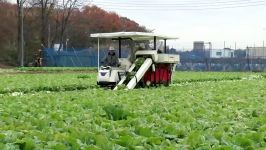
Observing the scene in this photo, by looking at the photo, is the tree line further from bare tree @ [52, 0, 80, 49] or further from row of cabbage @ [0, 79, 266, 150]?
row of cabbage @ [0, 79, 266, 150]

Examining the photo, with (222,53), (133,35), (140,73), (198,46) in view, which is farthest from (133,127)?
(198,46)

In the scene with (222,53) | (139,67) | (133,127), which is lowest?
(133,127)

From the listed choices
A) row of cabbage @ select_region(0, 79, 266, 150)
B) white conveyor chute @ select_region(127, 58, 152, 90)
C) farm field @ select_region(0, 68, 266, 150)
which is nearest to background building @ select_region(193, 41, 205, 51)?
white conveyor chute @ select_region(127, 58, 152, 90)

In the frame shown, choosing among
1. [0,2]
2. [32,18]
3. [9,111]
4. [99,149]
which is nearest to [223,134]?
[99,149]

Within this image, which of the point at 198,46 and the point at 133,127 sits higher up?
the point at 198,46

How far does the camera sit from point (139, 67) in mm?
19703

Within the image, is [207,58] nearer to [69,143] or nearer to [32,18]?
[32,18]

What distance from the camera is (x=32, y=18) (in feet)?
233

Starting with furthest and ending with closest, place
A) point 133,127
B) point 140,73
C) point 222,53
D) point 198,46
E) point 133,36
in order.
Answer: point 198,46 < point 222,53 < point 133,36 < point 140,73 < point 133,127

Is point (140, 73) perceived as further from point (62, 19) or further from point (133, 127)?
point (62, 19)

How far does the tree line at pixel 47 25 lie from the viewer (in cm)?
6191

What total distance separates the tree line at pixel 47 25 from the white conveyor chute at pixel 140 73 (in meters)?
37.4

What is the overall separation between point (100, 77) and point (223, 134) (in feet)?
42.0

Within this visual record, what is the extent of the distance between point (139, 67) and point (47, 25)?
50434 mm
